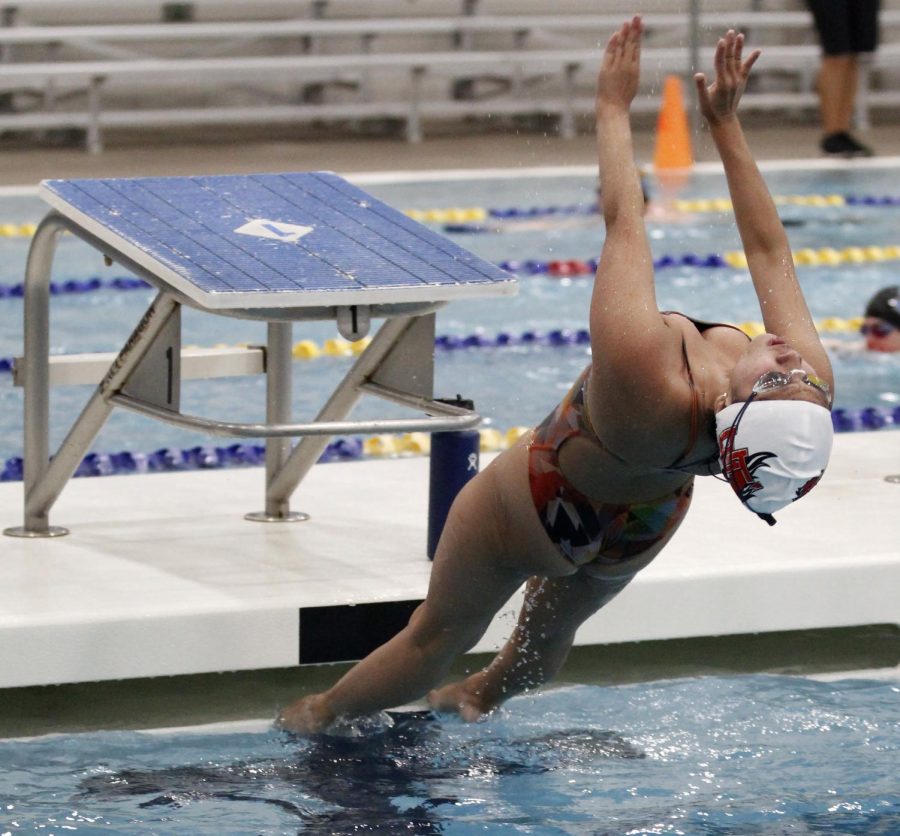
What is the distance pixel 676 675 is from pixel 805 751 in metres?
0.44

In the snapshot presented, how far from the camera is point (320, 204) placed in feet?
11.1

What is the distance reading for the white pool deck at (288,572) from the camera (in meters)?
2.86

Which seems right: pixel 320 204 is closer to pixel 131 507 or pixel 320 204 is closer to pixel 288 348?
pixel 288 348

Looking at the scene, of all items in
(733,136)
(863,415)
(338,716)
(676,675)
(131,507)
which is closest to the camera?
(733,136)

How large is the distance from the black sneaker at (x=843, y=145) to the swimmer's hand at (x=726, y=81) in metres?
7.79

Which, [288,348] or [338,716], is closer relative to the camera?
[338,716]

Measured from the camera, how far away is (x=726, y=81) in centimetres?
240

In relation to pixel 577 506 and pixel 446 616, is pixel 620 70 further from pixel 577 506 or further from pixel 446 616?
pixel 446 616

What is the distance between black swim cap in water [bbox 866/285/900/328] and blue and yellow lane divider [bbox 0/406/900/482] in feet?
2.36

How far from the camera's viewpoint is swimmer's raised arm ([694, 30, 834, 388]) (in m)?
2.38

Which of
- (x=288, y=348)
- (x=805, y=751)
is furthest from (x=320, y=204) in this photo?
(x=805, y=751)

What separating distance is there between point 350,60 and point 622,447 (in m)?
8.89

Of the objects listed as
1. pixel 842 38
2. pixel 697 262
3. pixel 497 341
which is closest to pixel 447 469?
pixel 497 341

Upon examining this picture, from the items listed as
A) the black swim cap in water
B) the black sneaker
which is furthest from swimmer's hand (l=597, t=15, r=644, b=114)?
the black sneaker
